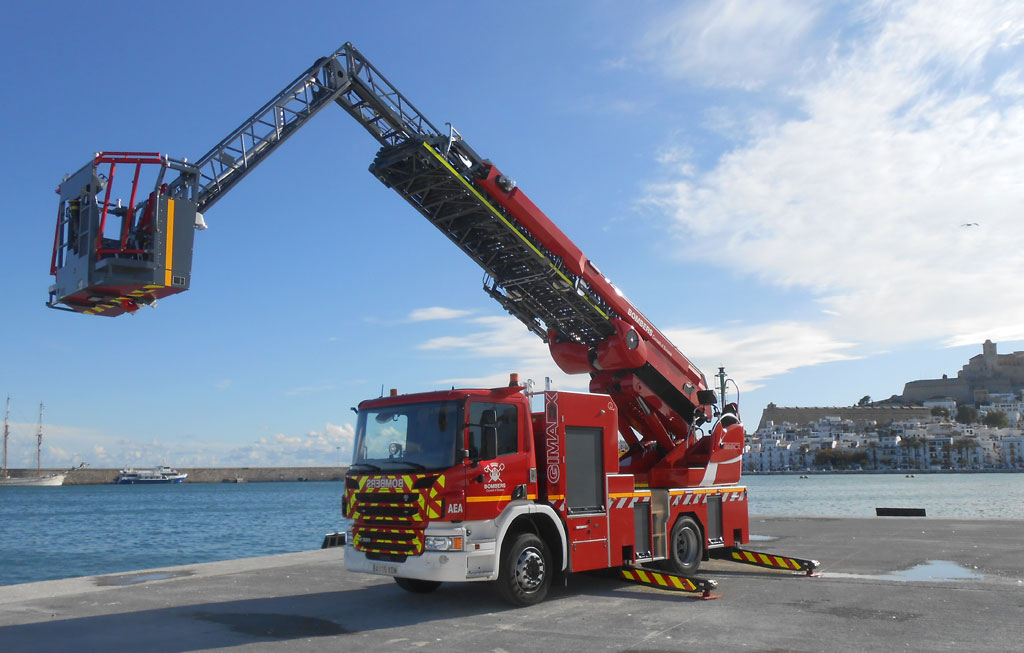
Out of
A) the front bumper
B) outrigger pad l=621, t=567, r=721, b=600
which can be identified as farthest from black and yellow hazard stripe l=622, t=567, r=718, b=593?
the front bumper

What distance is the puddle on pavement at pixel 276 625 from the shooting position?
867cm

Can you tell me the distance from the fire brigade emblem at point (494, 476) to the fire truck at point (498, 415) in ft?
0.13

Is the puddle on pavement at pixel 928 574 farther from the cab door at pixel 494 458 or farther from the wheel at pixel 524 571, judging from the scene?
the cab door at pixel 494 458

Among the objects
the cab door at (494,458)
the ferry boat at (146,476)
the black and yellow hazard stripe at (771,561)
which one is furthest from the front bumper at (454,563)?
the ferry boat at (146,476)

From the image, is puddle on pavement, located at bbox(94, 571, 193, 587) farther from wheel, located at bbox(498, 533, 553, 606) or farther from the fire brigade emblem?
the fire brigade emblem

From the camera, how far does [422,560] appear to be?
9.47 m

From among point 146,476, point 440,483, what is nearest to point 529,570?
point 440,483

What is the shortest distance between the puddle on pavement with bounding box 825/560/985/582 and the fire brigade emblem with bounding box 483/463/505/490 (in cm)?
612

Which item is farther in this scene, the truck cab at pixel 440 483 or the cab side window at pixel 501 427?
the cab side window at pixel 501 427

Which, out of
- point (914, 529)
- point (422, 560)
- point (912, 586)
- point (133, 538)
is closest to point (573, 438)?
point (422, 560)

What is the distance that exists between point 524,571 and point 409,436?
2271 millimetres

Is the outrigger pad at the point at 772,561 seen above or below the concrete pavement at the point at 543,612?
above

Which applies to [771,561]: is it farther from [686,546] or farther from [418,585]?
[418,585]

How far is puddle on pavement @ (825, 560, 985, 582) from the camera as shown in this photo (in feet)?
39.4
